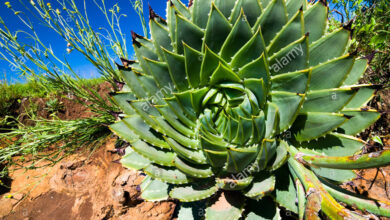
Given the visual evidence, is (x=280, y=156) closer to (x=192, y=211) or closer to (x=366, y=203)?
(x=366, y=203)

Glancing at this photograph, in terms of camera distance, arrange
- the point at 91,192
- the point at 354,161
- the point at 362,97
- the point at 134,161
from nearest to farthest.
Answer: the point at 354,161 → the point at 362,97 → the point at 134,161 → the point at 91,192

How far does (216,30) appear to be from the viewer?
1169mm

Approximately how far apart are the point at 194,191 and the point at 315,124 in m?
0.69

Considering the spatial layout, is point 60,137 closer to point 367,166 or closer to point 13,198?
point 13,198

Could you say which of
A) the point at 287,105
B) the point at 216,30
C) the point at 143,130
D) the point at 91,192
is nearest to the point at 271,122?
the point at 287,105

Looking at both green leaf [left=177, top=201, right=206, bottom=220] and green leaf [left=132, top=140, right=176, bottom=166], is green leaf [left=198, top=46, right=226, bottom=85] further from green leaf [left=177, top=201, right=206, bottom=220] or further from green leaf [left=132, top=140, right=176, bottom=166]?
green leaf [left=177, top=201, right=206, bottom=220]

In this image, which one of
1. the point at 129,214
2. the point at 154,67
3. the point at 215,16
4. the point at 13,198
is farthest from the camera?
the point at 13,198

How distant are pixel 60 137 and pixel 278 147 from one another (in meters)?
3.04

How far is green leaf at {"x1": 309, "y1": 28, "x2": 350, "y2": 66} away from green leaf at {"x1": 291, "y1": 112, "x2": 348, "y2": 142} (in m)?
0.30

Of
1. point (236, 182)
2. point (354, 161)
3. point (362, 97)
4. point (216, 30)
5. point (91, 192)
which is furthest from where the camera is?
point (91, 192)

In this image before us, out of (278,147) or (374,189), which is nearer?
(278,147)

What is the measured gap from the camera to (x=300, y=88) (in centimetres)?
95

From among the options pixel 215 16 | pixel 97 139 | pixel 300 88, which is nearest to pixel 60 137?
pixel 97 139

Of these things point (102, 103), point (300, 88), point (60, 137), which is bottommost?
point (300, 88)
